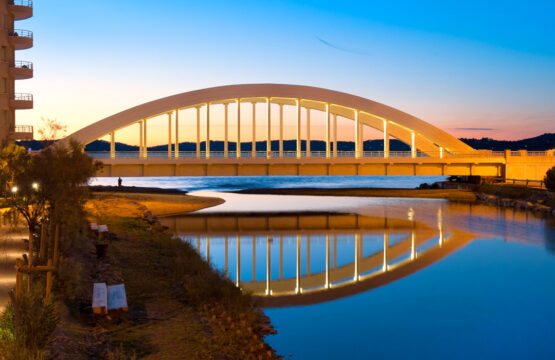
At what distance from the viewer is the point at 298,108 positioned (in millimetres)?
49938

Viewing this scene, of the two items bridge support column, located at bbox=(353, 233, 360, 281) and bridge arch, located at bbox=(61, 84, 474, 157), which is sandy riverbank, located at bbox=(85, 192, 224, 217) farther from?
bridge support column, located at bbox=(353, 233, 360, 281)

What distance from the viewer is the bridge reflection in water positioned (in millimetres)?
16592

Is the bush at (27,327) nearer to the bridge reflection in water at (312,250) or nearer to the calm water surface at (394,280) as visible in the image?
the calm water surface at (394,280)

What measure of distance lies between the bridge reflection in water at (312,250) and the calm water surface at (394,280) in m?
0.05

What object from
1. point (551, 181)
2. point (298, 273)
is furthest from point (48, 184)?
point (551, 181)

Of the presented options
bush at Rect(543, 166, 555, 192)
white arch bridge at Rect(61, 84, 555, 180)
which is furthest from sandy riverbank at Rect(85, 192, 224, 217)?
bush at Rect(543, 166, 555, 192)

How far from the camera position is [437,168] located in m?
47.7

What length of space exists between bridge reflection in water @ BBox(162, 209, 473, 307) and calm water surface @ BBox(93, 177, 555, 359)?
50 millimetres

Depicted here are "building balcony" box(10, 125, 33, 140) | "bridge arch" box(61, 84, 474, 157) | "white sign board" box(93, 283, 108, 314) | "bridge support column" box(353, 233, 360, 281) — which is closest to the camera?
"white sign board" box(93, 283, 108, 314)

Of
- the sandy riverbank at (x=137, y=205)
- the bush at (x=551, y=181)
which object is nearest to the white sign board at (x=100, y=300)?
the sandy riverbank at (x=137, y=205)

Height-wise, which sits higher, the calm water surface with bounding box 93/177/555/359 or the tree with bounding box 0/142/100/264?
the tree with bounding box 0/142/100/264

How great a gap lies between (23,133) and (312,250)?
2658cm

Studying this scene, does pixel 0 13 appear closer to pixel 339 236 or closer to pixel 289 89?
pixel 289 89

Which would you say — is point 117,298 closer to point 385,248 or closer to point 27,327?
point 27,327
